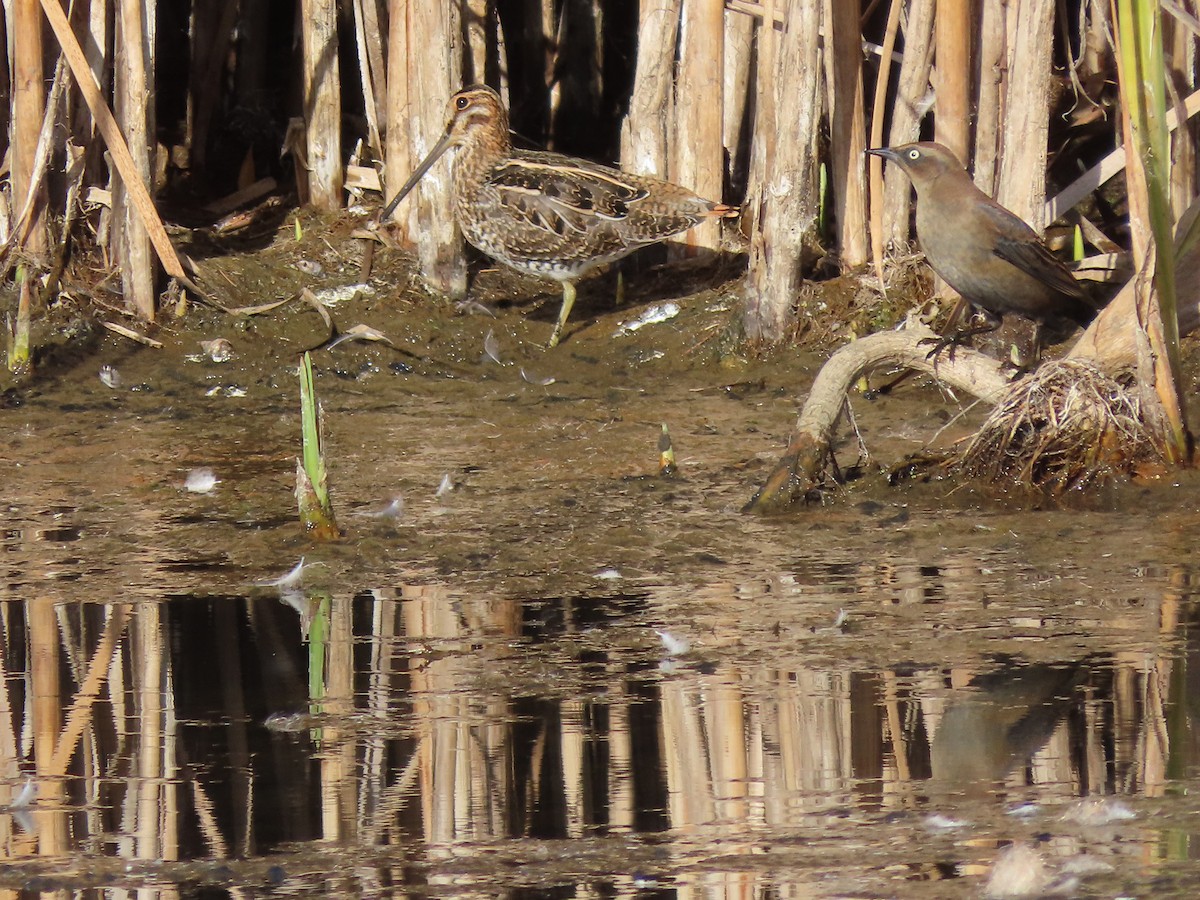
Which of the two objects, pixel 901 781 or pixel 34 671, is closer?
pixel 901 781

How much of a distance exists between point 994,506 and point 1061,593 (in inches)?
42.1

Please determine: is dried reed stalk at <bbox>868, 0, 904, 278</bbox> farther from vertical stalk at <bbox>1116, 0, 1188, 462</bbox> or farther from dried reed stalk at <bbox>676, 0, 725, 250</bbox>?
vertical stalk at <bbox>1116, 0, 1188, 462</bbox>

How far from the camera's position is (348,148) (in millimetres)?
10164

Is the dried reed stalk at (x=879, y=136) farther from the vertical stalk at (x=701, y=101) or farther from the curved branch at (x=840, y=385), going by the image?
the curved branch at (x=840, y=385)

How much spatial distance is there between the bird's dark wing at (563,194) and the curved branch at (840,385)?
85.9 inches

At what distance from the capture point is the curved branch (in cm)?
664

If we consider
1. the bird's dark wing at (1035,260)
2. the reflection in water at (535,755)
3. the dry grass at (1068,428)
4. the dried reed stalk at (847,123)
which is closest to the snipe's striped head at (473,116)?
the dried reed stalk at (847,123)

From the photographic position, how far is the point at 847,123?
8508 millimetres

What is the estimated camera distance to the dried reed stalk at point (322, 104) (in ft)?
30.5

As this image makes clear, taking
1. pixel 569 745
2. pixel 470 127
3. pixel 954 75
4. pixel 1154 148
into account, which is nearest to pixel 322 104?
pixel 470 127

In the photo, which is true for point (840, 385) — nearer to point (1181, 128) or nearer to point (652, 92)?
point (1181, 128)

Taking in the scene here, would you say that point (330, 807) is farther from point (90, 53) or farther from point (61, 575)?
point (90, 53)

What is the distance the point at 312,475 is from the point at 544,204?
3.04 m

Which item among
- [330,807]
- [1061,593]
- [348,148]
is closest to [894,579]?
[1061,593]
